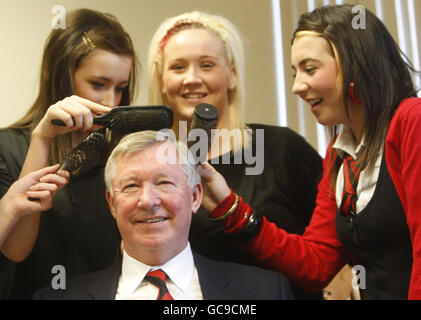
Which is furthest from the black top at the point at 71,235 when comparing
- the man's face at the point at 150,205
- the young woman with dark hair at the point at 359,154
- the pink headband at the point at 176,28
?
the pink headband at the point at 176,28

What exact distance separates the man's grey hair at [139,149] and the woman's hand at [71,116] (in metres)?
0.06

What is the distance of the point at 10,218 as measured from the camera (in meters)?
0.93

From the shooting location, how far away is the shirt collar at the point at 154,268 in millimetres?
907

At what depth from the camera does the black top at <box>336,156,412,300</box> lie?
3.19ft

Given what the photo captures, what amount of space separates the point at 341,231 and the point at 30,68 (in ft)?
2.58

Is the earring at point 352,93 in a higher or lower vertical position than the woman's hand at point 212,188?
higher

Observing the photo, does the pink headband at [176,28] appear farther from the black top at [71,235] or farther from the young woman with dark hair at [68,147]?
the black top at [71,235]

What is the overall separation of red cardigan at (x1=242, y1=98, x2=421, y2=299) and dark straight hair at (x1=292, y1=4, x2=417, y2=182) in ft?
0.12

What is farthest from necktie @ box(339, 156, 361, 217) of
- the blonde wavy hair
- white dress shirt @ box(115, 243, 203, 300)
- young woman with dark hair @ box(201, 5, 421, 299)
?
white dress shirt @ box(115, 243, 203, 300)

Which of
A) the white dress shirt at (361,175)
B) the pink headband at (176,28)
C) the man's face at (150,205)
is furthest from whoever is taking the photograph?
the pink headband at (176,28)

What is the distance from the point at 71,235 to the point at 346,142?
0.60 m

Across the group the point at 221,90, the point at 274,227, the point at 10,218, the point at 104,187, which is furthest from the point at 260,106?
the point at 10,218

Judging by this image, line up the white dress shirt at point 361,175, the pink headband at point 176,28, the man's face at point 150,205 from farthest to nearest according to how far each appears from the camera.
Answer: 1. the pink headband at point 176,28
2. the white dress shirt at point 361,175
3. the man's face at point 150,205

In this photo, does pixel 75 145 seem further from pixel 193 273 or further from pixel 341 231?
pixel 341 231
